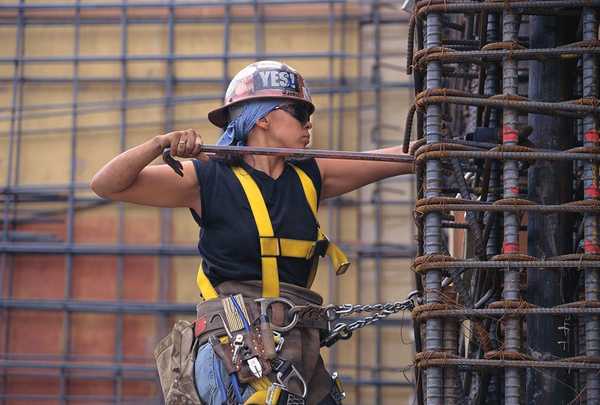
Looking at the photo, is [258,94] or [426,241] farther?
[258,94]

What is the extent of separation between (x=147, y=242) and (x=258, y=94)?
35.2ft

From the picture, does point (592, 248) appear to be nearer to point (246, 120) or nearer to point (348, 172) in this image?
point (348, 172)

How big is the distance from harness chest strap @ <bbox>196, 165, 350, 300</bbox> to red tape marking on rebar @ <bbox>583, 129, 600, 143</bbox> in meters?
1.31

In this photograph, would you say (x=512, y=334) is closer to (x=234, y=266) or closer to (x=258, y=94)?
(x=234, y=266)

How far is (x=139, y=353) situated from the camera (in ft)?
52.2

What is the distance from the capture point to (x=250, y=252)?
17.7 ft

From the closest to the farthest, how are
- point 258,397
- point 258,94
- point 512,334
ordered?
point 512,334 < point 258,397 < point 258,94

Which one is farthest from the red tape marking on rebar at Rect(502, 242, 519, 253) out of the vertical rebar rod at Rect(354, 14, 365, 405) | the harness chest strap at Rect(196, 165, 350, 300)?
the vertical rebar rod at Rect(354, 14, 365, 405)

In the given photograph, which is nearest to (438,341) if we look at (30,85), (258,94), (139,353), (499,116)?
(499,116)

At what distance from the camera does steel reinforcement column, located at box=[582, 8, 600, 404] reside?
4703mm

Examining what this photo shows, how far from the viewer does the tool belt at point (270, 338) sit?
17.2 ft

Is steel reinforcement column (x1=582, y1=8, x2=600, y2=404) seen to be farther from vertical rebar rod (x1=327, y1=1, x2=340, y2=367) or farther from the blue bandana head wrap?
vertical rebar rod (x1=327, y1=1, x2=340, y2=367)

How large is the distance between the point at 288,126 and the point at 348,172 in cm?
36

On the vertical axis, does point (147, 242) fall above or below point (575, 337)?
above
